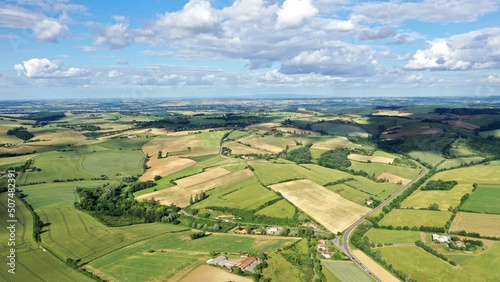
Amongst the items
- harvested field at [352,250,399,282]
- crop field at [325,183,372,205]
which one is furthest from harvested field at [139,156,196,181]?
harvested field at [352,250,399,282]

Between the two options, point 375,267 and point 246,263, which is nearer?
point 246,263

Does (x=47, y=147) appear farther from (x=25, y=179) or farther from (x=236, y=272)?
(x=236, y=272)

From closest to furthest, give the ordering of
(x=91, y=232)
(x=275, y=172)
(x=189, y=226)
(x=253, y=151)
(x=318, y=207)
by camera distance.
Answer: (x=91, y=232) < (x=189, y=226) < (x=318, y=207) < (x=275, y=172) < (x=253, y=151)

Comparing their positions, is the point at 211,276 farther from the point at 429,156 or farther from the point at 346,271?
the point at 429,156

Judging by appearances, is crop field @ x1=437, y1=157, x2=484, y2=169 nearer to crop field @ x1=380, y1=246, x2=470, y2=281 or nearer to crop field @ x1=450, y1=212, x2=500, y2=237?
crop field @ x1=450, y1=212, x2=500, y2=237

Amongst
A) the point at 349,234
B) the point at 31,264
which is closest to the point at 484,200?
the point at 349,234

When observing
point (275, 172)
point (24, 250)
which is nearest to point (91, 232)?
point (24, 250)
